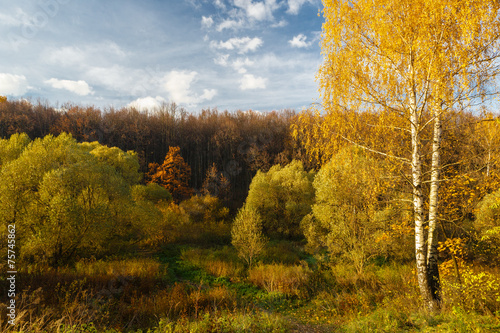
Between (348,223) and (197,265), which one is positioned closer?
(348,223)

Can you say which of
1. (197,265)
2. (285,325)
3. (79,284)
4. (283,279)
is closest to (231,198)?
(197,265)

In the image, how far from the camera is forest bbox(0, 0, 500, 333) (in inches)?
231

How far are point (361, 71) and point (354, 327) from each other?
6739mm

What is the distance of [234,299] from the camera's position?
36.7 ft

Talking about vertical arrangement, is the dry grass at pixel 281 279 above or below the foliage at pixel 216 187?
below

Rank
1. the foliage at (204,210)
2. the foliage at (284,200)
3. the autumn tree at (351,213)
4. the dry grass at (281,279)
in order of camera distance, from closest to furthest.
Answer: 1. the autumn tree at (351,213)
2. the dry grass at (281,279)
3. the foliage at (284,200)
4. the foliage at (204,210)

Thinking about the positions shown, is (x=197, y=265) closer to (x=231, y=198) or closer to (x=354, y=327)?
(x=354, y=327)

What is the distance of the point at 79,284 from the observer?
10.1 meters

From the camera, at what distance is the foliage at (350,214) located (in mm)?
7180

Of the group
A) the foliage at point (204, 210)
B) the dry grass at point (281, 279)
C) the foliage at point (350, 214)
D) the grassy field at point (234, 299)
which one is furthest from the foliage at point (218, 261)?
the foliage at point (204, 210)

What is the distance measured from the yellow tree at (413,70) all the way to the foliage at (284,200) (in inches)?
843

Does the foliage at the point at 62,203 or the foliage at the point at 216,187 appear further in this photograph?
the foliage at the point at 216,187

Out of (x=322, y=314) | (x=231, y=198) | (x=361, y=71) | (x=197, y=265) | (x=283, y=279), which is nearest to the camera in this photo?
(x=361, y=71)

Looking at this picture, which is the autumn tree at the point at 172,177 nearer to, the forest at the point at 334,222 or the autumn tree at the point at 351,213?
the forest at the point at 334,222
